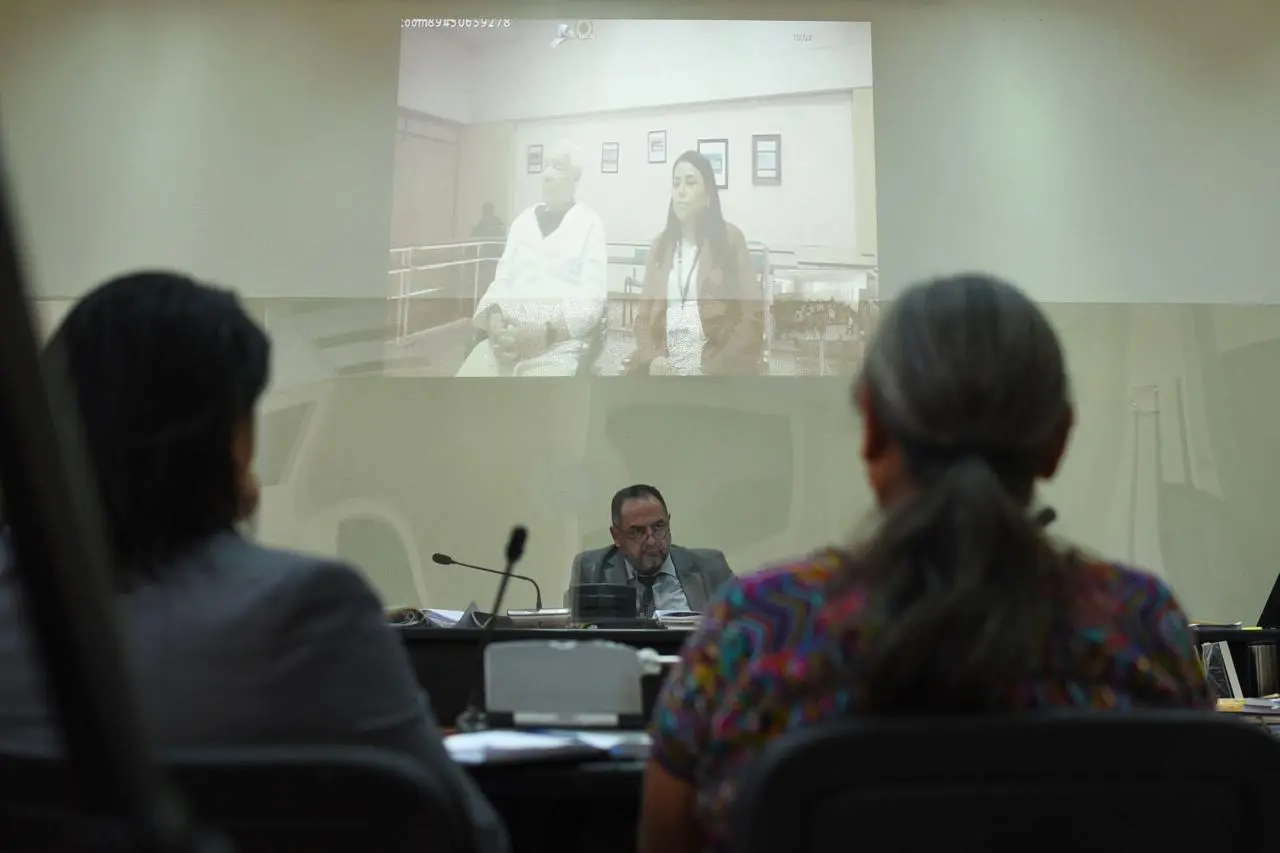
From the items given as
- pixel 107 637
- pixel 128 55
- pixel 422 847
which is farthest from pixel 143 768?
pixel 128 55

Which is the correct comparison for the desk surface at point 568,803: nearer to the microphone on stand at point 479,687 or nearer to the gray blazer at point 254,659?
the microphone on stand at point 479,687

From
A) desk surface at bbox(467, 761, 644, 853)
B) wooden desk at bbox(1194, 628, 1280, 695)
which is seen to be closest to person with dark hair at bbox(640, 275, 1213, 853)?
desk surface at bbox(467, 761, 644, 853)

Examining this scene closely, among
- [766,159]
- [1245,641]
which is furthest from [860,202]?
[1245,641]

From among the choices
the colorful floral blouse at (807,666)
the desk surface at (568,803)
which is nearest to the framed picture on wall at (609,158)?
the desk surface at (568,803)

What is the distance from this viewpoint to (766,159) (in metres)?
5.05

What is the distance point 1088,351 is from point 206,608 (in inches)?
191

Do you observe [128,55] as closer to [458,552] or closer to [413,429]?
[413,429]

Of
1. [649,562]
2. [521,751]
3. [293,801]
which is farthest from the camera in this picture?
[649,562]

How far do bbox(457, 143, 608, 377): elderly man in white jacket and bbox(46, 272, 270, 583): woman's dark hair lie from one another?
12.7ft

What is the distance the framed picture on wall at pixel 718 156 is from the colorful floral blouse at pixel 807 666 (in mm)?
4252

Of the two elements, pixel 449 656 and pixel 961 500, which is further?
pixel 449 656

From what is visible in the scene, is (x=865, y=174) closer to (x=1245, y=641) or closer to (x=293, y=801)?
(x=1245, y=641)

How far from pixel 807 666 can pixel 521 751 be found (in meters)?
0.63

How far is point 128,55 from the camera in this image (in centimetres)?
542
